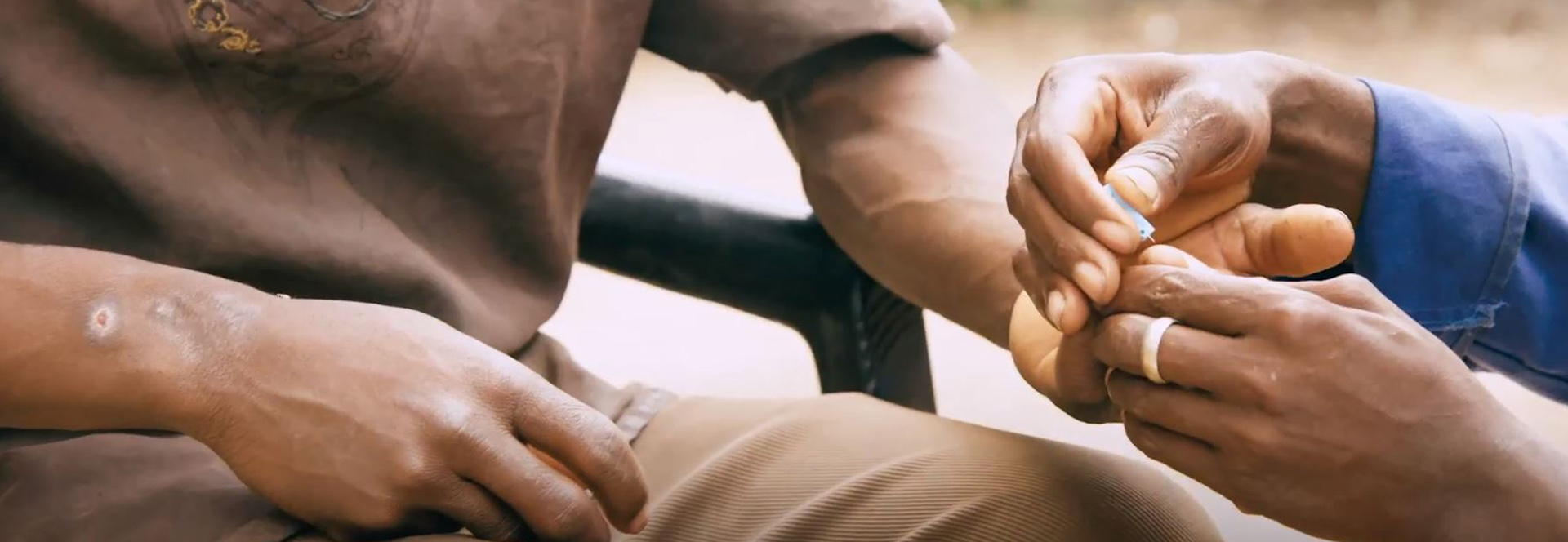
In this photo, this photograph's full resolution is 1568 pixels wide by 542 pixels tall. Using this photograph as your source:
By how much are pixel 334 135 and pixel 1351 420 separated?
0.53m

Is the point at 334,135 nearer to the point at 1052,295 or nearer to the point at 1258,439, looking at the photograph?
the point at 1052,295

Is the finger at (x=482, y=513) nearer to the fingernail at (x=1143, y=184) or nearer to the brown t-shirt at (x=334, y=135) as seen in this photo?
the brown t-shirt at (x=334, y=135)

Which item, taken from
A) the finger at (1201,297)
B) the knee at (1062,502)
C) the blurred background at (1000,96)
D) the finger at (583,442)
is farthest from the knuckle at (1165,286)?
the blurred background at (1000,96)

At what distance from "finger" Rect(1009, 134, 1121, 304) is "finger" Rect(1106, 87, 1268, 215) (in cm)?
3

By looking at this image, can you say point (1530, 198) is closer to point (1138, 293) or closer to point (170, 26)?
point (1138, 293)

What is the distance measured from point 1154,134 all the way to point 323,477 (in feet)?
1.43

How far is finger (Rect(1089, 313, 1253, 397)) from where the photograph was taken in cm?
57

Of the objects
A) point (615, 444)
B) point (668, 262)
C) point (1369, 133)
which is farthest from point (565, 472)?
point (1369, 133)

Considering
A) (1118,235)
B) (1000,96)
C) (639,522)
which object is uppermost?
(1118,235)

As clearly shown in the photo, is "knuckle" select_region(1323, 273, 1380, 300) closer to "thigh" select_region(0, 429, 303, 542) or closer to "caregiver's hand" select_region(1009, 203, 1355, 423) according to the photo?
"caregiver's hand" select_region(1009, 203, 1355, 423)

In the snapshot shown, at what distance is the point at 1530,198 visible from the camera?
792 millimetres

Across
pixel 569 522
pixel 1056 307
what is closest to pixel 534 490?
pixel 569 522

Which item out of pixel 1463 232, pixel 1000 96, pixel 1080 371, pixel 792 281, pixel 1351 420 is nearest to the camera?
pixel 1351 420

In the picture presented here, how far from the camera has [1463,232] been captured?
79 cm
